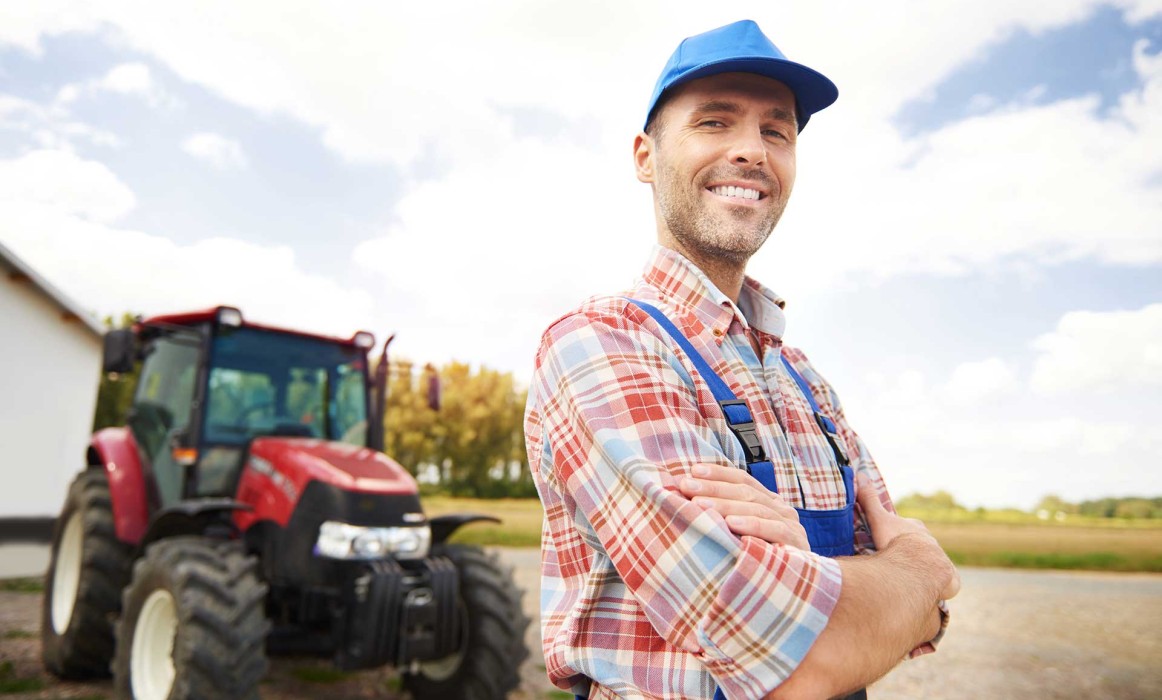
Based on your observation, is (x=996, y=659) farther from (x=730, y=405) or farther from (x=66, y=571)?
(x=66, y=571)

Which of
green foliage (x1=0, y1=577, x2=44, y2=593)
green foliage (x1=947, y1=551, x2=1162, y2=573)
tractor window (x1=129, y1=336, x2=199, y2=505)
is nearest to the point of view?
tractor window (x1=129, y1=336, x2=199, y2=505)

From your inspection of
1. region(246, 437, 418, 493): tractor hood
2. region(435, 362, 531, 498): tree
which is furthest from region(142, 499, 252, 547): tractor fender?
region(435, 362, 531, 498): tree

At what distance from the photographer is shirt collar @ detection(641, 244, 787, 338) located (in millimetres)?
1541

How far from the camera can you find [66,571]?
640 centimetres

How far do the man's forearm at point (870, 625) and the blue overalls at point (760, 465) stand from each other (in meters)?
0.08

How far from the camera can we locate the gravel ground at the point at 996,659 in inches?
233

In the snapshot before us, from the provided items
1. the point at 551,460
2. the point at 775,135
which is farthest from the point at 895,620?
the point at 775,135

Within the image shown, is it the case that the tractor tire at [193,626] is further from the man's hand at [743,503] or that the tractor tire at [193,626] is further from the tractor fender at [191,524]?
the man's hand at [743,503]

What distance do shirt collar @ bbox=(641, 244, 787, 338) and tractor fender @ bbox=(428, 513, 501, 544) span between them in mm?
3993

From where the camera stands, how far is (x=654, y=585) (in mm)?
1114

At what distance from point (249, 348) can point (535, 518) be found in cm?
1773

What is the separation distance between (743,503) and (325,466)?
163 inches

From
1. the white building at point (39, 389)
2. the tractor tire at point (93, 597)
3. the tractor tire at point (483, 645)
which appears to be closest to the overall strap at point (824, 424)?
the tractor tire at point (483, 645)

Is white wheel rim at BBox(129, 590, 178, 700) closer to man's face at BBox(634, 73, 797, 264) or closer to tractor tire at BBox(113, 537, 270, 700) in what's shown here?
tractor tire at BBox(113, 537, 270, 700)
